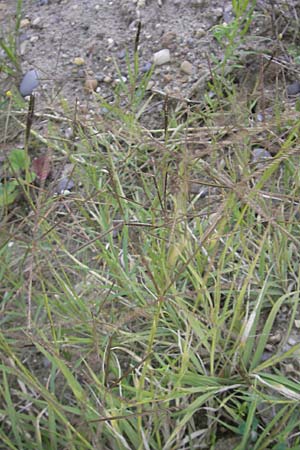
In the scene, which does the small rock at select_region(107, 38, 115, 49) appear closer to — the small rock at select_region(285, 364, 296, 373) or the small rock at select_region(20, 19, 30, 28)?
the small rock at select_region(20, 19, 30, 28)

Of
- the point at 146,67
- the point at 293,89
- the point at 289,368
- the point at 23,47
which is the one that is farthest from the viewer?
the point at 23,47

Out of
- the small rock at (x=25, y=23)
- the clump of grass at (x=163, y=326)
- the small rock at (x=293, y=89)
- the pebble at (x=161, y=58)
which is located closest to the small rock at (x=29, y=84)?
the small rock at (x=25, y=23)

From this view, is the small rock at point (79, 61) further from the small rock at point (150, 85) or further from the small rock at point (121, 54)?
the small rock at point (150, 85)

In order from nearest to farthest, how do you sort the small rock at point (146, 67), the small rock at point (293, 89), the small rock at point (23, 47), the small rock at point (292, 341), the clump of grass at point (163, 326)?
the clump of grass at point (163, 326) → the small rock at point (292, 341) → the small rock at point (293, 89) → the small rock at point (146, 67) → the small rock at point (23, 47)

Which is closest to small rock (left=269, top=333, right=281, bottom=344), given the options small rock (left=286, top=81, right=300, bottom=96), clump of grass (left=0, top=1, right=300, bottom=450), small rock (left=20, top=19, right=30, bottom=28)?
clump of grass (left=0, top=1, right=300, bottom=450)

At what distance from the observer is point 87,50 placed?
1849 mm

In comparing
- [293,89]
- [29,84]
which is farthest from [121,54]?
[293,89]

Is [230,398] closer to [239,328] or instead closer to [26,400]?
[239,328]

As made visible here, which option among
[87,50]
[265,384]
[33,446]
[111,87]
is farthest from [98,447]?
[87,50]

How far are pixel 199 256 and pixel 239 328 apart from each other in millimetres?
156

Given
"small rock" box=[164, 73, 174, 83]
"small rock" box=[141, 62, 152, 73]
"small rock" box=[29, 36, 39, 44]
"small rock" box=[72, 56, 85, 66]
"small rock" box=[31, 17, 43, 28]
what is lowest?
"small rock" box=[164, 73, 174, 83]

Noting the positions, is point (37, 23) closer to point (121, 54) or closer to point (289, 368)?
point (121, 54)

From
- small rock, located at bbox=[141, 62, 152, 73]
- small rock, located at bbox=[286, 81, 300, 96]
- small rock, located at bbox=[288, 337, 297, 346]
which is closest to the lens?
small rock, located at bbox=[288, 337, 297, 346]

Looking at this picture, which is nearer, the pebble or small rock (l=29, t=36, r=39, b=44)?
the pebble
